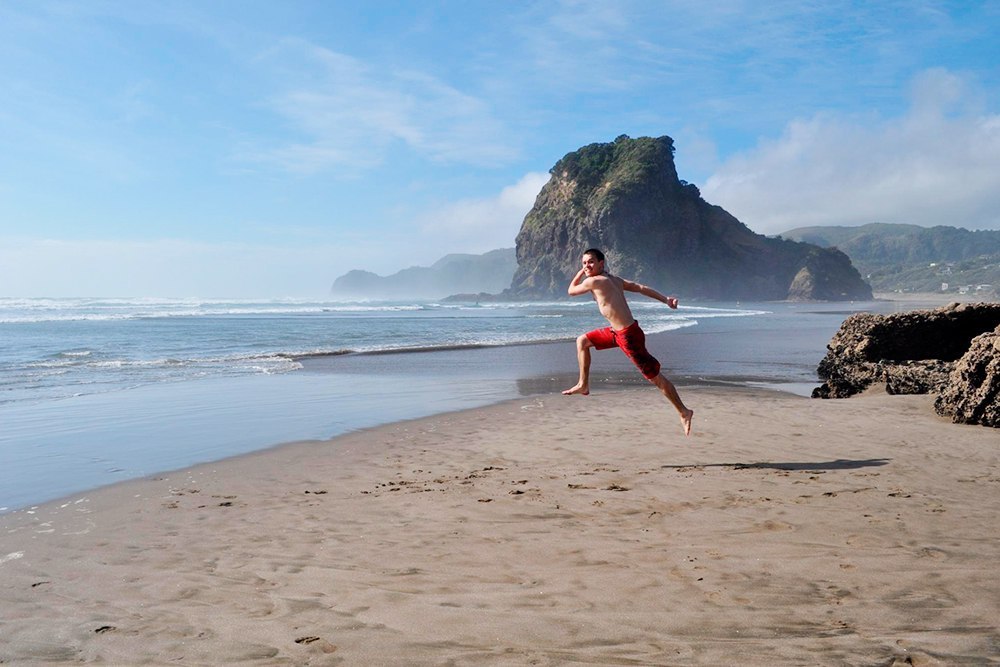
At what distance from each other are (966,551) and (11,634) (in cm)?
511

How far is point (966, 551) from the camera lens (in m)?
4.17

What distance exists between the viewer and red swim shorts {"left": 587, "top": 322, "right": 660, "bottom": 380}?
269 inches

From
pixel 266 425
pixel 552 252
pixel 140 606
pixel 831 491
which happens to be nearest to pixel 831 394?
pixel 831 491

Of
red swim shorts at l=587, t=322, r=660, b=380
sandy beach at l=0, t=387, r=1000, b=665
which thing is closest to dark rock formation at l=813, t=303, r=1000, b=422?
sandy beach at l=0, t=387, r=1000, b=665

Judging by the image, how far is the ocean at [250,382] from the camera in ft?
25.1

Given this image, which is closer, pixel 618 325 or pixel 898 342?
pixel 618 325

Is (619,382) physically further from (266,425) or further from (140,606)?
(140,606)

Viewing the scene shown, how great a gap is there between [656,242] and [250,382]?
115m

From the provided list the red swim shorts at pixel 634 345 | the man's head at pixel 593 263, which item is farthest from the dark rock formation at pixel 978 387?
the man's head at pixel 593 263

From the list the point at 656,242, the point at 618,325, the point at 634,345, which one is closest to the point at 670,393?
the point at 634,345

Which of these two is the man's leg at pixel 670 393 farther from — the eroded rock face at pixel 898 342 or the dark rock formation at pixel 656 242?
the dark rock formation at pixel 656 242

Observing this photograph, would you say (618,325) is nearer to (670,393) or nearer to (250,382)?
(670,393)

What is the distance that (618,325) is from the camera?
706 centimetres

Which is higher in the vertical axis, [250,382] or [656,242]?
[656,242]
